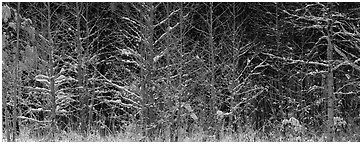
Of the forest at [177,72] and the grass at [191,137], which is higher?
the forest at [177,72]

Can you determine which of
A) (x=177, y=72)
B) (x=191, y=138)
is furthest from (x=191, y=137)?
(x=177, y=72)

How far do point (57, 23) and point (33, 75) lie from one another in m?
1.45

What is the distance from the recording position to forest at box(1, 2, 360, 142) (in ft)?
38.4

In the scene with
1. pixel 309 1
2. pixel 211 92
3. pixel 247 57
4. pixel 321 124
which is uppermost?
pixel 309 1

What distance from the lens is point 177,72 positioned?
12.1 m

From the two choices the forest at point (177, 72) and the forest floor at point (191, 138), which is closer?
the forest floor at point (191, 138)

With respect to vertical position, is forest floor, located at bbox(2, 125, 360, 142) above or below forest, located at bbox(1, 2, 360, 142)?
below

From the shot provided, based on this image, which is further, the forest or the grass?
the forest

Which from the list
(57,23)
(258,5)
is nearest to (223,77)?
(258,5)

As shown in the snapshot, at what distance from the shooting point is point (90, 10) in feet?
46.3

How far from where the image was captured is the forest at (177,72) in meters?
11.7

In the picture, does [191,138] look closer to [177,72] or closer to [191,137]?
[191,137]

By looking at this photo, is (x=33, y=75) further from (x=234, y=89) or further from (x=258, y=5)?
(x=258, y=5)

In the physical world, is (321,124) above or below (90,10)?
below
